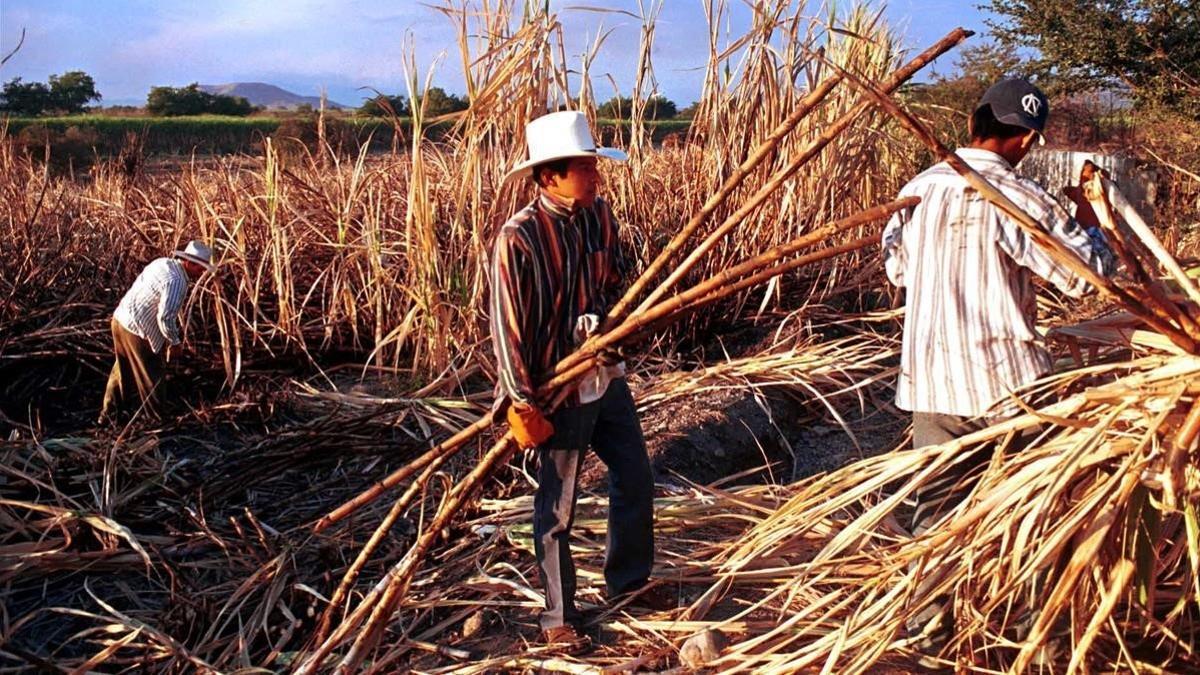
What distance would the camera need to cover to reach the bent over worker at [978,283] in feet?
7.55

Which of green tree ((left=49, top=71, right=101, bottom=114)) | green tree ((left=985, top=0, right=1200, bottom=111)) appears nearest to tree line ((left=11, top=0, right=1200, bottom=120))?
green tree ((left=985, top=0, right=1200, bottom=111))

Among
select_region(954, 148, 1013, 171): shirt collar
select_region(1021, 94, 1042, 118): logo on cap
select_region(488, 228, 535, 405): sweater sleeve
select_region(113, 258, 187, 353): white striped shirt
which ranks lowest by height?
select_region(113, 258, 187, 353): white striped shirt

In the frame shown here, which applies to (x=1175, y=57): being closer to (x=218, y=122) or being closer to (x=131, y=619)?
(x=131, y=619)

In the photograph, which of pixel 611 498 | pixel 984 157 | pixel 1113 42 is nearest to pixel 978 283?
pixel 984 157

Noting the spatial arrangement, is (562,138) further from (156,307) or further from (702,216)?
(156,307)

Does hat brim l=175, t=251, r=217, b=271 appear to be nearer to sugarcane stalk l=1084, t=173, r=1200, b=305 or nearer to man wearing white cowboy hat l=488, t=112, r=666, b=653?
man wearing white cowboy hat l=488, t=112, r=666, b=653

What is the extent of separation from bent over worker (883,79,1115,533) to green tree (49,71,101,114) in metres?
40.2

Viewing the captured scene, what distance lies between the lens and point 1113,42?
529 inches

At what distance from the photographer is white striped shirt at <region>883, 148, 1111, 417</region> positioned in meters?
2.30

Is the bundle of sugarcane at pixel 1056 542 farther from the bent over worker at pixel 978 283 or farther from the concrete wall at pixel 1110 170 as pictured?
the concrete wall at pixel 1110 170

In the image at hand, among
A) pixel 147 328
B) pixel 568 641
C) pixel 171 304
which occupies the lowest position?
pixel 568 641

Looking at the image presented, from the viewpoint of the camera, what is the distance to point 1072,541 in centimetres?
199

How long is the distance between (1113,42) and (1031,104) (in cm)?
1287

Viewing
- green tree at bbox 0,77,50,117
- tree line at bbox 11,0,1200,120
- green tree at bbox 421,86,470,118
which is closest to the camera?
green tree at bbox 421,86,470,118
